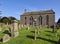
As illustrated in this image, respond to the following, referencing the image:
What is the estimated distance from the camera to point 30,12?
247 feet

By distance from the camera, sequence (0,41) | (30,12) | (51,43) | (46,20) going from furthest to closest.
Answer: (30,12)
(46,20)
(0,41)
(51,43)

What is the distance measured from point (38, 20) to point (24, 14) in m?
7.53

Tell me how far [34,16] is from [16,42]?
4360cm

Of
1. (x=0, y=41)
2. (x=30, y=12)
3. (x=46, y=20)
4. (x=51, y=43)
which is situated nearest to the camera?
(x=51, y=43)

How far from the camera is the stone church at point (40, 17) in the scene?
228 feet

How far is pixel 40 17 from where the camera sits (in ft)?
238

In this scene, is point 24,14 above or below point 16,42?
above

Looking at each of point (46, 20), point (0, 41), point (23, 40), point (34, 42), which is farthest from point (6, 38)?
point (46, 20)

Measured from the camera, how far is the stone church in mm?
69431

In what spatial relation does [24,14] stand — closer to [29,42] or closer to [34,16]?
[34,16]

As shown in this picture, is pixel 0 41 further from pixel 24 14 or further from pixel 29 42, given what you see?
pixel 24 14

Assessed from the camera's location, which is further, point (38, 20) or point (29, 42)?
point (38, 20)

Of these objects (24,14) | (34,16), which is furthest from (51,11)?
(24,14)

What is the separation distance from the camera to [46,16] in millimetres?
71438
